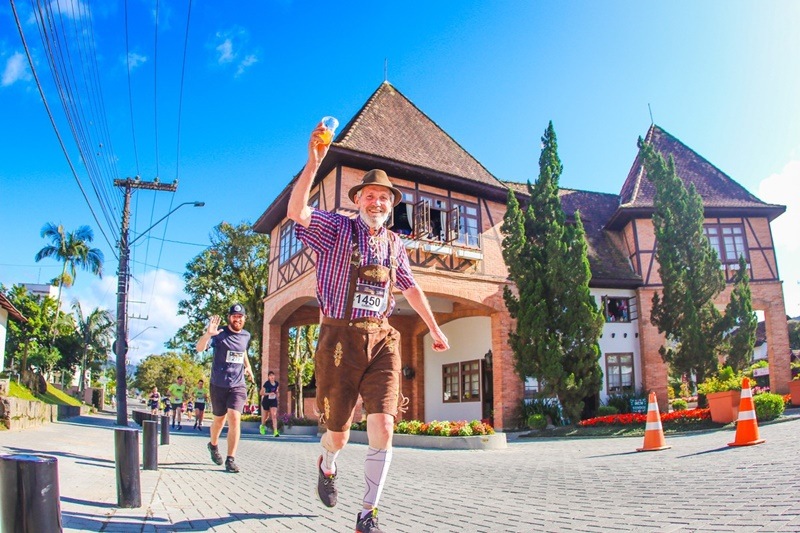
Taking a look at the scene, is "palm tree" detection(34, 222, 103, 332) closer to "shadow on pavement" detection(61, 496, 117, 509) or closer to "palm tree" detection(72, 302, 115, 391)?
"palm tree" detection(72, 302, 115, 391)

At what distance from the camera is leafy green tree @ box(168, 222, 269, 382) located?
33.0m

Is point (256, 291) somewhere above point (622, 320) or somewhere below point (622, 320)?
above

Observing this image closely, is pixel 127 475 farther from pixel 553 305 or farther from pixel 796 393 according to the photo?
pixel 796 393

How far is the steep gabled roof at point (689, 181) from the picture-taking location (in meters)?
23.6

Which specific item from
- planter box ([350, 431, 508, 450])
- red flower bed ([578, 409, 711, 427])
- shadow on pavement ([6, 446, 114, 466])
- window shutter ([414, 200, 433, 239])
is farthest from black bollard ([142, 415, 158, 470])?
red flower bed ([578, 409, 711, 427])

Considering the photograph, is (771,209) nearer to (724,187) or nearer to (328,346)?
(724,187)

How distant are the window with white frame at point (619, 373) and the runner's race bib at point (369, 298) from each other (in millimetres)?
20192

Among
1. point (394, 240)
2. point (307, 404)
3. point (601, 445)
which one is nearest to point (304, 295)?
point (601, 445)

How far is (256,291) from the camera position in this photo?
32.6 meters

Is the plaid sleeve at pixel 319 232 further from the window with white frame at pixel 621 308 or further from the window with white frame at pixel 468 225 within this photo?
the window with white frame at pixel 621 308

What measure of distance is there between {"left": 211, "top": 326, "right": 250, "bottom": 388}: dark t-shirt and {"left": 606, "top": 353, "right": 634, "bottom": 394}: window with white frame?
A: 59.4 feet

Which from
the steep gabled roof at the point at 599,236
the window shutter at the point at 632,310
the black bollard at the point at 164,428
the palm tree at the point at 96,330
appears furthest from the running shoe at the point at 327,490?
the palm tree at the point at 96,330

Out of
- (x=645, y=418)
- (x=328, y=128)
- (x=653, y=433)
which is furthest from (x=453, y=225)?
(x=328, y=128)

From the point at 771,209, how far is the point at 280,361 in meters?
20.5
